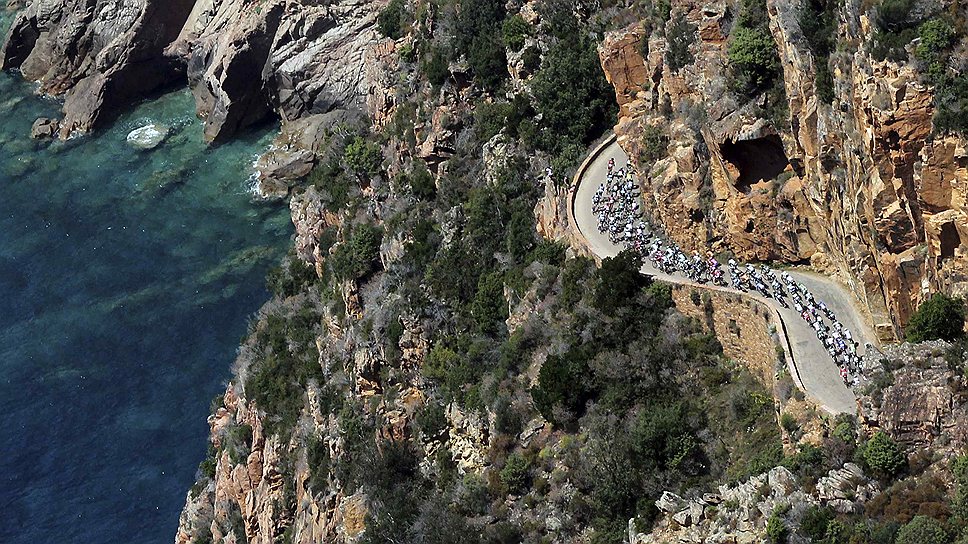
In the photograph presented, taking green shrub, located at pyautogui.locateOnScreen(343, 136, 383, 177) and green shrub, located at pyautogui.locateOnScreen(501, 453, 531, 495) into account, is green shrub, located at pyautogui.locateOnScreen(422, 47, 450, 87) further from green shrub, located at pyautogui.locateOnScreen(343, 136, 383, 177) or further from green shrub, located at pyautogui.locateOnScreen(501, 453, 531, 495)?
green shrub, located at pyautogui.locateOnScreen(501, 453, 531, 495)

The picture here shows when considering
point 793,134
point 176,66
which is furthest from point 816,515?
point 176,66

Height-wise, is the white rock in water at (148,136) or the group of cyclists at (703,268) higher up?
the group of cyclists at (703,268)

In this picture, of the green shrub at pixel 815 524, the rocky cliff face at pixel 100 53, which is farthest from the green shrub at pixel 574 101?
the rocky cliff face at pixel 100 53

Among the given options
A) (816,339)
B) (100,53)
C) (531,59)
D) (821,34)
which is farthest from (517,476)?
(100,53)

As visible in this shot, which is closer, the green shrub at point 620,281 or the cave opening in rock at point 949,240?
the cave opening in rock at point 949,240

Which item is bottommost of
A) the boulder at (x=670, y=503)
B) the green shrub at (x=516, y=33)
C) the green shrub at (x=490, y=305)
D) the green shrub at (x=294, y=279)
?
the green shrub at (x=294, y=279)

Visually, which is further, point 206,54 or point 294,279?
point 206,54

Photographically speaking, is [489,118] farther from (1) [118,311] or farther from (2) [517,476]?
(1) [118,311]

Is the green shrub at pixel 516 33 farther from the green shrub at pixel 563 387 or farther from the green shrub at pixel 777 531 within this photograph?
the green shrub at pixel 777 531
